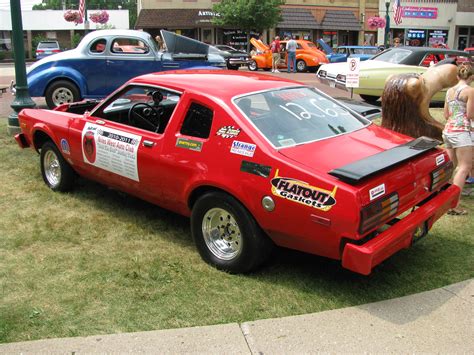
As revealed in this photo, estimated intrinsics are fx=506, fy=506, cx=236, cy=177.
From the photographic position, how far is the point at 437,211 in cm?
400

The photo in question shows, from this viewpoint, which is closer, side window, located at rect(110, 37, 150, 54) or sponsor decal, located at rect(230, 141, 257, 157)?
sponsor decal, located at rect(230, 141, 257, 157)

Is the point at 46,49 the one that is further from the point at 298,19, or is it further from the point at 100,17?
the point at 298,19

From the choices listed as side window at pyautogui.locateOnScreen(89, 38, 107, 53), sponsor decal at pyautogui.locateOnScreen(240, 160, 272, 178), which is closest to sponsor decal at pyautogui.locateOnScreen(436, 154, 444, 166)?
sponsor decal at pyautogui.locateOnScreen(240, 160, 272, 178)

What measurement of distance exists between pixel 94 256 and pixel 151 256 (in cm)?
50

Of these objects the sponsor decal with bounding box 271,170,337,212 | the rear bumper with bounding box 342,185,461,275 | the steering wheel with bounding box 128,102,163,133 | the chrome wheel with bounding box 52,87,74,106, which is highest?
the steering wheel with bounding box 128,102,163,133

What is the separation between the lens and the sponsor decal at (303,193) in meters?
3.33

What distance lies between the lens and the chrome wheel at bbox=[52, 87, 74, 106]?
36.4 ft

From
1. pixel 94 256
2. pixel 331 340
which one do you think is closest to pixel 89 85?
pixel 94 256

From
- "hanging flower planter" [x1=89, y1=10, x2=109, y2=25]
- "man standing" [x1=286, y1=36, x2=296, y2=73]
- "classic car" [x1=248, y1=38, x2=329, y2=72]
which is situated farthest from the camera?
"hanging flower planter" [x1=89, y1=10, x2=109, y2=25]

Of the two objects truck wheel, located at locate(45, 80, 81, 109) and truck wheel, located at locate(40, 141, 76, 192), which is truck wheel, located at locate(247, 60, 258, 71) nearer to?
truck wheel, located at locate(45, 80, 81, 109)

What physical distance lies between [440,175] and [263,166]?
157 cm

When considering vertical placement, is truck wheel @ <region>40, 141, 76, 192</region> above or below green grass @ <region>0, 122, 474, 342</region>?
above

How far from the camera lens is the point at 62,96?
11.2m

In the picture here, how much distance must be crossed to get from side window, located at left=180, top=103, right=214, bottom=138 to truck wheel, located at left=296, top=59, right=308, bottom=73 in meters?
22.1
